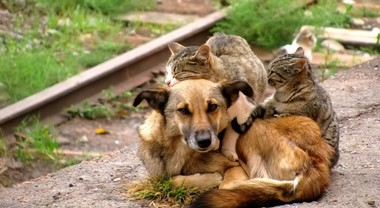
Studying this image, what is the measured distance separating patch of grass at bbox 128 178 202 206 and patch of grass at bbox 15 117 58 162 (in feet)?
10.0

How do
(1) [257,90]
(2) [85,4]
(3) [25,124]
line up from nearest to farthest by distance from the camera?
(1) [257,90] → (3) [25,124] → (2) [85,4]

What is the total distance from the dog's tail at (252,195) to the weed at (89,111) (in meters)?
4.71

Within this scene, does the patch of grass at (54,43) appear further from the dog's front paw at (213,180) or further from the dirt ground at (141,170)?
the dog's front paw at (213,180)

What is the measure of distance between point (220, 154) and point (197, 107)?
52 cm

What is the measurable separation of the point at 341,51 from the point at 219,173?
6327 mm

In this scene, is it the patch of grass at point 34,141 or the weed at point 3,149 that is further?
the patch of grass at point 34,141

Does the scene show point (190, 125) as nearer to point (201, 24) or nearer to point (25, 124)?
point (25, 124)

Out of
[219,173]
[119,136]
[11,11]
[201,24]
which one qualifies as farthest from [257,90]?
[11,11]

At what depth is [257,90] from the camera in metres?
8.74

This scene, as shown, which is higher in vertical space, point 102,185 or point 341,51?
point 102,185

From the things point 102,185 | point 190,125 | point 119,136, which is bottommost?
point 119,136

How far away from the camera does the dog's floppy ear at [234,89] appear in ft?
24.5

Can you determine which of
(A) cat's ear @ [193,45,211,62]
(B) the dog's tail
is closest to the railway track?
(A) cat's ear @ [193,45,211,62]

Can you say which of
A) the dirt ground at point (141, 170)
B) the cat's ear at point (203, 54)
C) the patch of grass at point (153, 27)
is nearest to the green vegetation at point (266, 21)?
the patch of grass at point (153, 27)
